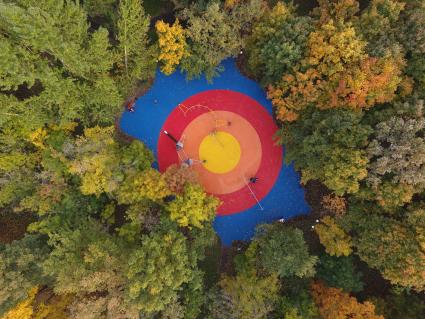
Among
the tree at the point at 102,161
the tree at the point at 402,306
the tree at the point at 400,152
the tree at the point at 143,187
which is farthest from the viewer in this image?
the tree at the point at 402,306

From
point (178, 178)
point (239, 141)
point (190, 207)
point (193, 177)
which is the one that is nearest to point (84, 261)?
point (190, 207)

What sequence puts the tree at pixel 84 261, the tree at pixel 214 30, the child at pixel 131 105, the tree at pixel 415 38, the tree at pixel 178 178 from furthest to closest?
the child at pixel 131 105 → the tree at pixel 178 178 → the tree at pixel 214 30 → the tree at pixel 415 38 → the tree at pixel 84 261

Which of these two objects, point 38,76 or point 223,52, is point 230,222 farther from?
point 38,76

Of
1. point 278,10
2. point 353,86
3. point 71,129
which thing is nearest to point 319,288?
point 353,86

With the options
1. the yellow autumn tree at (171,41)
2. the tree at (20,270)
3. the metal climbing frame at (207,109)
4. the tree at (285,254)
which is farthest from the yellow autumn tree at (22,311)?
the yellow autumn tree at (171,41)

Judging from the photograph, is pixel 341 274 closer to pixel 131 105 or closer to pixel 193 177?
pixel 193 177

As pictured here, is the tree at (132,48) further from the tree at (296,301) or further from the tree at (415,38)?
the tree at (296,301)
